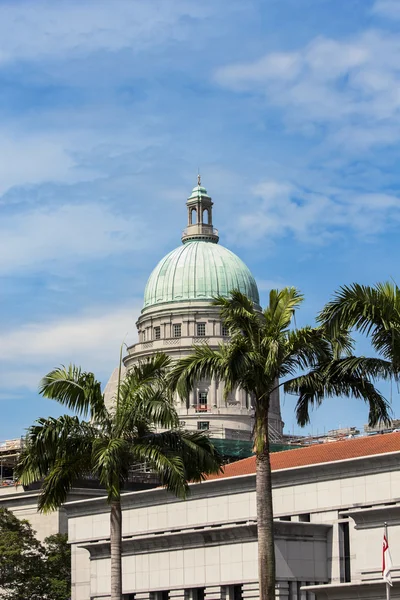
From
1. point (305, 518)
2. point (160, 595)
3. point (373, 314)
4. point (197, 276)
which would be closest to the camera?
point (373, 314)

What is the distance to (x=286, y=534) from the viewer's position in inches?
2338

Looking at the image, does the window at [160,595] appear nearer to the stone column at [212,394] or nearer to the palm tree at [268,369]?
the palm tree at [268,369]

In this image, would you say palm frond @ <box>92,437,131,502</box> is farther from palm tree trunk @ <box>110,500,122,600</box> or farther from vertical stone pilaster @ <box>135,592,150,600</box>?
vertical stone pilaster @ <box>135,592,150,600</box>

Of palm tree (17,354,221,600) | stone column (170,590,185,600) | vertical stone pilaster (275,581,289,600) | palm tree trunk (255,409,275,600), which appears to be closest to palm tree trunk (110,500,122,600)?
palm tree (17,354,221,600)

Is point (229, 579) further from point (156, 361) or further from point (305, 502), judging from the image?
point (156, 361)

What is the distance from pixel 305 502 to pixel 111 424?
85.0 ft

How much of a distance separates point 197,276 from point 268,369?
117 metres

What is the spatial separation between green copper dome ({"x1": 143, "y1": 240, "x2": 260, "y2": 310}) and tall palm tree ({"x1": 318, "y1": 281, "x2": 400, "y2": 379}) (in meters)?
114

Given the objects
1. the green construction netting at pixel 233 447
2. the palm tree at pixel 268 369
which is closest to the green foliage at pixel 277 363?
the palm tree at pixel 268 369

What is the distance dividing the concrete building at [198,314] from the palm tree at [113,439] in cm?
10112

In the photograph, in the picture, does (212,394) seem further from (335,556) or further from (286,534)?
(286,534)

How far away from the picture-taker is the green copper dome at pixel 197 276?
15288 centimetres

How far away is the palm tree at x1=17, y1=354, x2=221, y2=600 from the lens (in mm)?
39531

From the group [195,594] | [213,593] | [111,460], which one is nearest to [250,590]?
[213,593]
